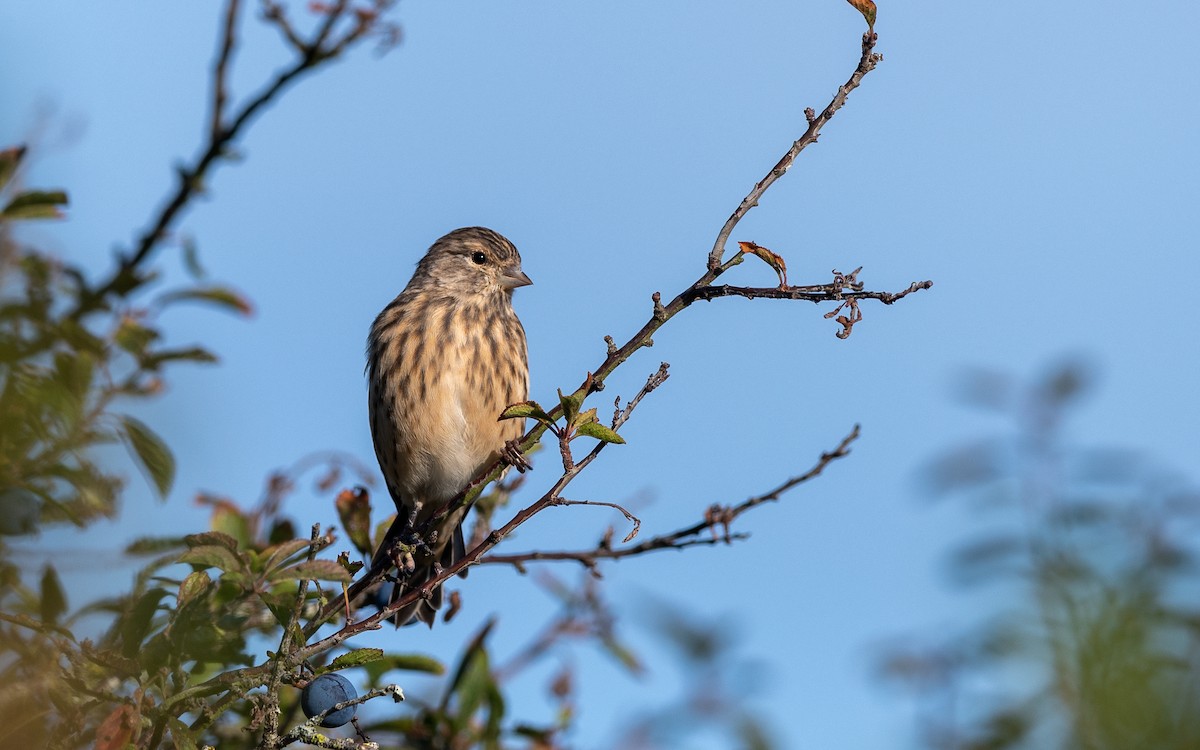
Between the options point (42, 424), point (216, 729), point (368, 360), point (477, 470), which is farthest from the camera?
point (368, 360)

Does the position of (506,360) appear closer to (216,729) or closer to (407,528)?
(407,528)

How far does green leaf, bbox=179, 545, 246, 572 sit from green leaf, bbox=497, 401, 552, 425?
32.9 inches

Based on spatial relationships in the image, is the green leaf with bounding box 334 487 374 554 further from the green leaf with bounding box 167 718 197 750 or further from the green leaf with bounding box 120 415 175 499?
the green leaf with bounding box 167 718 197 750

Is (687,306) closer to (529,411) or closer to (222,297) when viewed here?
(529,411)

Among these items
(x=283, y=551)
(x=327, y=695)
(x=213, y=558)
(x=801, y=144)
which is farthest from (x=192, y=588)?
(x=801, y=144)

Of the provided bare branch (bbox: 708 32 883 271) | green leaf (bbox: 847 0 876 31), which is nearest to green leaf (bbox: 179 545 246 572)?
bare branch (bbox: 708 32 883 271)

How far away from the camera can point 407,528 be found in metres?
5.04

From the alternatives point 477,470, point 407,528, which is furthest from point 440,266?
point 407,528

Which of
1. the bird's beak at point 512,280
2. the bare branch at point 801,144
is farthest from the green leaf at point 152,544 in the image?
the bird's beak at point 512,280

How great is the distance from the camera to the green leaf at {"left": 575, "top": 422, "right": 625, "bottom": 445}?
3.38m

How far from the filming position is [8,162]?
3305mm

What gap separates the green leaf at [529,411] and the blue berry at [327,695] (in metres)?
0.86

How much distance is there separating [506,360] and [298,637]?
3.21 meters

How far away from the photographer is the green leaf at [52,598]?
120 inches
